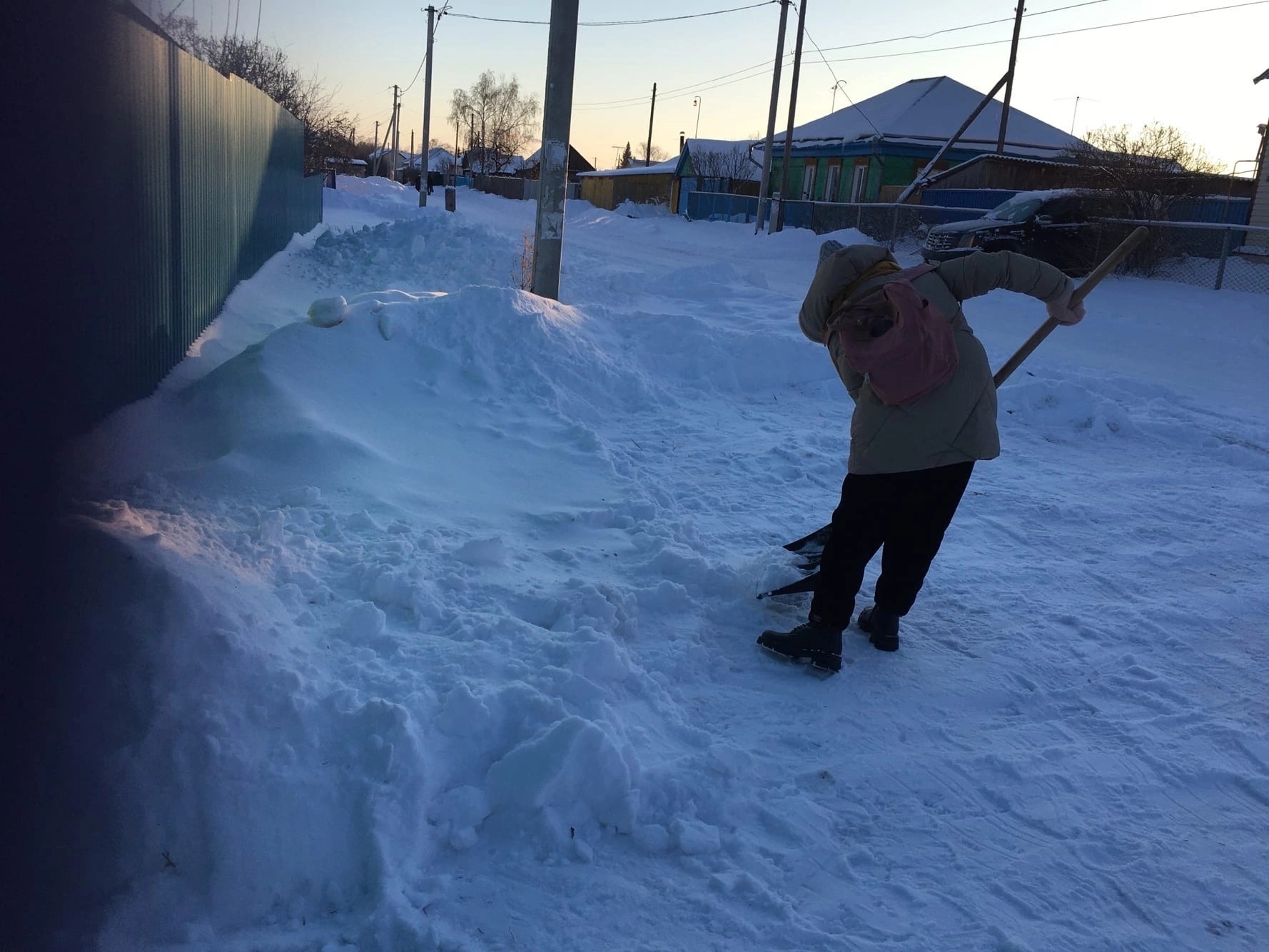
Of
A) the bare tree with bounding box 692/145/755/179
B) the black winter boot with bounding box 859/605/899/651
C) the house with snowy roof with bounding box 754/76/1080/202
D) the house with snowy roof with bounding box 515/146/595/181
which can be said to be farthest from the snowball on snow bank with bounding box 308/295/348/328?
the house with snowy roof with bounding box 515/146/595/181

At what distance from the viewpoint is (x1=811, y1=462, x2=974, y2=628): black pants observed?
10.5ft

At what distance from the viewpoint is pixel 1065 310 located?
334cm

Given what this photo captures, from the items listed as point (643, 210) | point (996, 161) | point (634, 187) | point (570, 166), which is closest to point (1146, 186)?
point (996, 161)

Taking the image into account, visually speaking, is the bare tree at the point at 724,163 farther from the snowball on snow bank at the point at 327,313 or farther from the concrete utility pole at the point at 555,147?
the snowball on snow bank at the point at 327,313

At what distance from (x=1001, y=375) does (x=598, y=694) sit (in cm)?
233

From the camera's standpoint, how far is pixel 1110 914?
2221 mm

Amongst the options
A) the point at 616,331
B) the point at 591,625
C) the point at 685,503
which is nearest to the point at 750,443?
the point at 685,503

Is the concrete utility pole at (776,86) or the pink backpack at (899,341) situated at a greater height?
the concrete utility pole at (776,86)

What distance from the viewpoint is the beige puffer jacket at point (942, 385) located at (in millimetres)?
3135

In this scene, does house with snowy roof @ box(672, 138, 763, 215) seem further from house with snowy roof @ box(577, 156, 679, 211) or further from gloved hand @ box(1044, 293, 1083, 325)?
gloved hand @ box(1044, 293, 1083, 325)

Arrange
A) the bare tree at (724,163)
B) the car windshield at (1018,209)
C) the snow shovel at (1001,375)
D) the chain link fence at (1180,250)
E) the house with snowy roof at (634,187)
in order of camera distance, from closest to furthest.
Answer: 1. the snow shovel at (1001,375)
2. the chain link fence at (1180,250)
3. the car windshield at (1018,209)
4. the bare tree at (724,163)
5. the house with snowy roof at (634,187)

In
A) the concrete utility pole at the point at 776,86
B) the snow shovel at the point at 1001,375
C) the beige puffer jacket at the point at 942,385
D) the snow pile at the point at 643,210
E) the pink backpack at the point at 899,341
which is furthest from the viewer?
the snow pile at the point at 643,210

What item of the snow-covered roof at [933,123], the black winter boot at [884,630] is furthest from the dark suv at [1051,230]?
the snow-covered roof at [933,123]

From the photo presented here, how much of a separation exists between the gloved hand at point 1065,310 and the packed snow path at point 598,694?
48.8 inches
